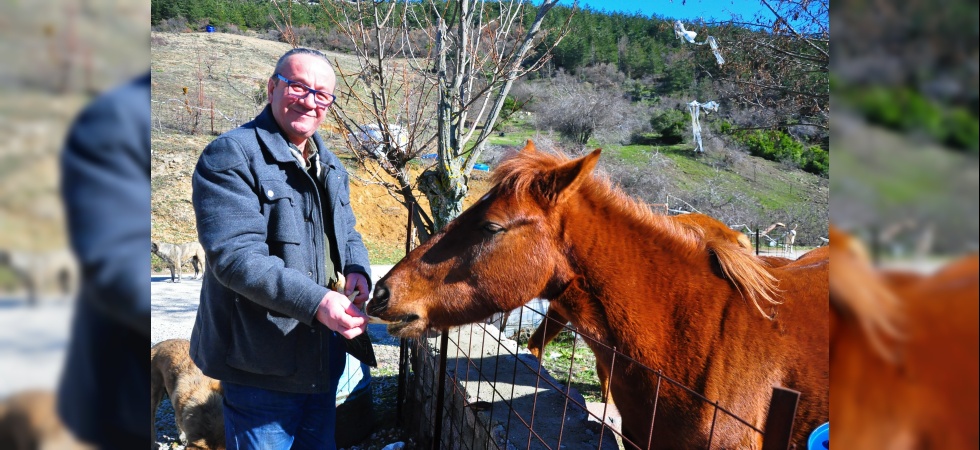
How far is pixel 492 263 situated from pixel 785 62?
5037 millimetres

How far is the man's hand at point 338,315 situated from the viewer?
2.10 metres

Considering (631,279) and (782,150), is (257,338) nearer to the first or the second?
(631,279)

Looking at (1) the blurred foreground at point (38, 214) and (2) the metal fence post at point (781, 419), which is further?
(2) the metal fence post at point (781, 419)

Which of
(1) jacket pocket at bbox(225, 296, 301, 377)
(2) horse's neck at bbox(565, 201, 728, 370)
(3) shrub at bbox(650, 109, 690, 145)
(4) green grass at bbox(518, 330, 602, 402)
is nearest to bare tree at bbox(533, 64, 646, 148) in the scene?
(3) shrub at bbox(650, 109, 690, 145)

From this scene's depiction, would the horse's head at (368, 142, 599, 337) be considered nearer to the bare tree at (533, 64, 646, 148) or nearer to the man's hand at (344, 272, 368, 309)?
the man's hand at (344, 272, 368, 309)

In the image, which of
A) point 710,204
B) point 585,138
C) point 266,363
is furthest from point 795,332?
point 585,138

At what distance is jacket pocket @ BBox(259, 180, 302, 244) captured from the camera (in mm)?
2252

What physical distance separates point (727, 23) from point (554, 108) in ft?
57.6

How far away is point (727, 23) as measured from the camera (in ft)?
22.1

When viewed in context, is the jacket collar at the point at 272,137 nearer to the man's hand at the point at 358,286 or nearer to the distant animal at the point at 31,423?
the man's hand at the point at 358,286

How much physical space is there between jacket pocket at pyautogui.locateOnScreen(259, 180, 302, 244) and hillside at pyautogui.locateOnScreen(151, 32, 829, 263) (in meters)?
12.4

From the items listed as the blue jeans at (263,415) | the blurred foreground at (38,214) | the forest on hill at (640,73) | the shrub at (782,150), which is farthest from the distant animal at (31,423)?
the shrub at (782,150)

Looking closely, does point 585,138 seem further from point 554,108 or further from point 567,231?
point 567,231

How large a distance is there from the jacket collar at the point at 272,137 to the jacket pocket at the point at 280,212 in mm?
103
